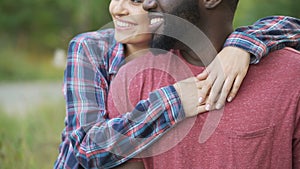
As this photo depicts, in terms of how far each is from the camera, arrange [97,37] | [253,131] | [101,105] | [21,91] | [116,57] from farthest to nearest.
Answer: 1. [21,91]
2. [97,37]
3. [116,57]
4. [101,105]
5. [253,131]

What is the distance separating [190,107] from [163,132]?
0.13 m

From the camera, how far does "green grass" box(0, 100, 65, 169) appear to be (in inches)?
140

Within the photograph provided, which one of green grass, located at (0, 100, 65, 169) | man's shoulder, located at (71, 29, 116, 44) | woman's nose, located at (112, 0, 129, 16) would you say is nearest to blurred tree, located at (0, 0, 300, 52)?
green grass, located at (0, 100, 65, 169)

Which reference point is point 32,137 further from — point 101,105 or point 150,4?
point 150,4

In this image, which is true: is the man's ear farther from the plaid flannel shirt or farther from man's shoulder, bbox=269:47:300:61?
man's shoulder, bbox=269:47:300:61

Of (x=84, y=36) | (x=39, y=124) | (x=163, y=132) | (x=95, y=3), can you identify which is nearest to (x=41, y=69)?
(x=95, y=3)

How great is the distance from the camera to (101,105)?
2213mm

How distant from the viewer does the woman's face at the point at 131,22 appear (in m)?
2.29

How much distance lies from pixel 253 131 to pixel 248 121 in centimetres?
4

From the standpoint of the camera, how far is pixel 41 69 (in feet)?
30.3

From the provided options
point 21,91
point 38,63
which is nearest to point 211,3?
point 21,91

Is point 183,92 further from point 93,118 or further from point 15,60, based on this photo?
point 15,60

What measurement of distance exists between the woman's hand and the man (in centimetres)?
4

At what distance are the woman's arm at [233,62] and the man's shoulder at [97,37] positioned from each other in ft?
2.14
